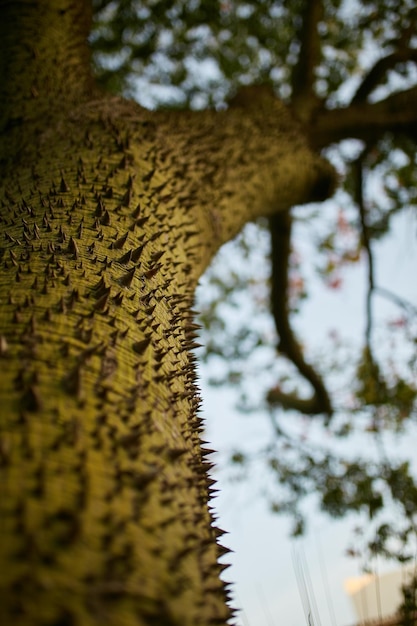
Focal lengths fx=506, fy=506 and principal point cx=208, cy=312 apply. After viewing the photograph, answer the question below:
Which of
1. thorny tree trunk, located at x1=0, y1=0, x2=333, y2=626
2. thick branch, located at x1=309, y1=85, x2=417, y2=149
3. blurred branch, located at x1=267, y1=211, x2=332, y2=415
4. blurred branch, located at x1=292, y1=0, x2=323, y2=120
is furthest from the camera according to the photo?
blurred branch, located at x1=267, y1=211, x2=332, y2=415

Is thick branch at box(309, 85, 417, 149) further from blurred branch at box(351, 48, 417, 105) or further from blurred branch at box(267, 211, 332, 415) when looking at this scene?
blurred branch at box(267, 211, 332, 415)

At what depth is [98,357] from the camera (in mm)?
1190

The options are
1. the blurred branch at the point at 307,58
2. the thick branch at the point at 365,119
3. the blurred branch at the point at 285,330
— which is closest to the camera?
the thick branch at the point at 365,119

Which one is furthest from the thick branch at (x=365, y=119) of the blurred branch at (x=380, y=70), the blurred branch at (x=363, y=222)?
the blurred branch at (x=363, y=222)

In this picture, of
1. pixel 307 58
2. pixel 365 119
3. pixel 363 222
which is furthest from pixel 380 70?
pixel 363 222

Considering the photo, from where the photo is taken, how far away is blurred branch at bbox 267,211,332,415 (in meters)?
5.86

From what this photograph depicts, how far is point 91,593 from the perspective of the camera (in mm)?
760

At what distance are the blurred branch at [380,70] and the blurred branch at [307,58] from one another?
505 mm

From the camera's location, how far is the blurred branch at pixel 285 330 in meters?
5.86

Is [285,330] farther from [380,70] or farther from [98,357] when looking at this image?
[98,357]

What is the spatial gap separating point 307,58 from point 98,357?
4.82 meters

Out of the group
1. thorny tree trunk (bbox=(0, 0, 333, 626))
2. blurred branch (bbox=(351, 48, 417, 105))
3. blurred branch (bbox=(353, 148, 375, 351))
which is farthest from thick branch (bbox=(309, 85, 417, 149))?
thorny tree trunk (bbox=(0, 0, 333, 626))

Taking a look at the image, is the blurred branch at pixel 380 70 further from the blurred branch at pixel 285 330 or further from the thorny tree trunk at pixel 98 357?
the thorny tree trunk at pixel 98 357

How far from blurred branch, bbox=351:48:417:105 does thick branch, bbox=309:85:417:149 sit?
0.47m
